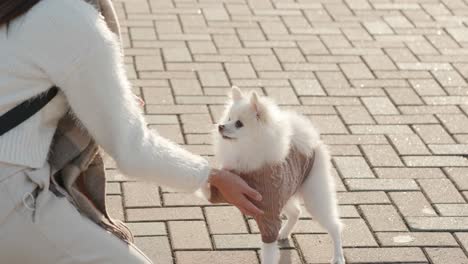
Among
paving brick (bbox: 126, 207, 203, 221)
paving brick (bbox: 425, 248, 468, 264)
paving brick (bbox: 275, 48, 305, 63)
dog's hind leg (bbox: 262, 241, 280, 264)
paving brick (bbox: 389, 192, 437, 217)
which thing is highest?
dog's hind leg (bbox: 262, 241, 280, 264)

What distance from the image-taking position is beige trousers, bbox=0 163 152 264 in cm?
282

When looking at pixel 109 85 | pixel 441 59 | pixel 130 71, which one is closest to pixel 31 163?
pixel 109 85

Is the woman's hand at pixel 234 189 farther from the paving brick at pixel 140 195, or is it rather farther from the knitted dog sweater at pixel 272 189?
the paving brick at pixel 140 195

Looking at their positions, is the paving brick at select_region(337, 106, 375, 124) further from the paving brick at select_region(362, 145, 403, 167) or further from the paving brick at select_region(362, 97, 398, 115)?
the paving brick at select_region(362, 145, 403, 167)

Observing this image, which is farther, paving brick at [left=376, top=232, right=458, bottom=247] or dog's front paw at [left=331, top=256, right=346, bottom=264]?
paving brick at [left=376, top=232, right=458, bottom=247]

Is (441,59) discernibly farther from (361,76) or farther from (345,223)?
(345,223)

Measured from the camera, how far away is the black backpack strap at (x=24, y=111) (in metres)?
2.79

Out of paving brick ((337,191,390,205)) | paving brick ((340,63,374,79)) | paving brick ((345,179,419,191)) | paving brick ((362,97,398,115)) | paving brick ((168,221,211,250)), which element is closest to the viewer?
paving brick ((168,221,211,250))

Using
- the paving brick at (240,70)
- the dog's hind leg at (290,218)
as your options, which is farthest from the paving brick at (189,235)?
the paving brick at (240,70)

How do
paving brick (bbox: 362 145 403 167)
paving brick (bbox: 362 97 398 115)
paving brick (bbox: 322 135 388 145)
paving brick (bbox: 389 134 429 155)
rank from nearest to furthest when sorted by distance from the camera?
paving brick (bbox: 362 145 403 167), paving brick (bbox: 389 134 429 155), paving brick (bbox: 322 135 388 145), paving brick (bbox: 362 97 398 115)

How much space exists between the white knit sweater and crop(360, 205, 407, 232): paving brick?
1778 mm

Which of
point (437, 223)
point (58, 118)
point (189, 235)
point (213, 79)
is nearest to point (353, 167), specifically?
point (437, 223)

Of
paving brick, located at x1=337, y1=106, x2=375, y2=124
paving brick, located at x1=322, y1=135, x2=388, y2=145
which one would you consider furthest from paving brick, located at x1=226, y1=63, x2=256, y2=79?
paving brick, located at x1=322, y1=135, x2=388, y2=145

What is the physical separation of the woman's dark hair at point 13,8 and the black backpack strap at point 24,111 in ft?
0.84
